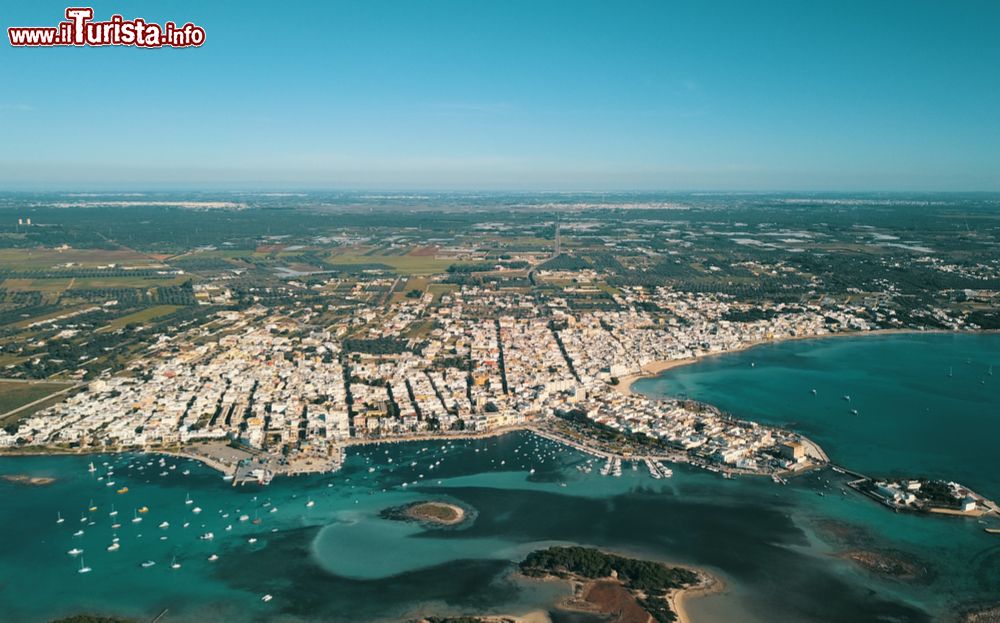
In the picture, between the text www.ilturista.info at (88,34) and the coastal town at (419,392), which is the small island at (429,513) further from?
the text www.ilturista.info at (88,34)

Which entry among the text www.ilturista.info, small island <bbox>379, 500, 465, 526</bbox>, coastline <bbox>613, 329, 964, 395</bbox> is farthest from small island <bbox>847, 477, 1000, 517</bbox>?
the text www.ilturista.info

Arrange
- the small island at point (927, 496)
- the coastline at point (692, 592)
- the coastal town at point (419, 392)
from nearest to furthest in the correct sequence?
the coastline at point (692, 592) → the small island at point (927, 496) → the coastal town at point (419, 392)

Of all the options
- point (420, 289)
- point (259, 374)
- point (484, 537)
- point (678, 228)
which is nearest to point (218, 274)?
point (420, 289)

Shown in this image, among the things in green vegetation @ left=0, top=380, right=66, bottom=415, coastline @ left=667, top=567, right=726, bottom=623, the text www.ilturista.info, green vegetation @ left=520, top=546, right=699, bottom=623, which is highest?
the text www.ilturista.info

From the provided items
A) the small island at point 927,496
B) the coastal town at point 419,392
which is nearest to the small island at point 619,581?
the coastal town at point 419,392

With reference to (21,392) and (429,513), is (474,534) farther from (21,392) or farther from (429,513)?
(21,392)

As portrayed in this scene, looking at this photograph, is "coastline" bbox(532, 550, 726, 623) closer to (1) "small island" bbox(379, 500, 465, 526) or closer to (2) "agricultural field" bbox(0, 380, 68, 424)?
(1) "small island" bbox(379, 500, 465, 526)
